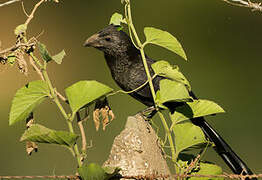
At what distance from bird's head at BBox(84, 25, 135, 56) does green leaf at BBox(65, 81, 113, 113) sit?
2.81 feet

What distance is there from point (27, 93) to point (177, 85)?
0.42m

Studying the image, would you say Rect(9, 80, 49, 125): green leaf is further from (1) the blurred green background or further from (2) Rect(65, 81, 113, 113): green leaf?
(1) the blurred green background

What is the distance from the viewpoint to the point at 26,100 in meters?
1.36

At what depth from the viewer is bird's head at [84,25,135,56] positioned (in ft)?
7.24

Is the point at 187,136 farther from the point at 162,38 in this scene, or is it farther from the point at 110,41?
the point at 110,41

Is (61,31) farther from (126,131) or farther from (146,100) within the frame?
(126,131)

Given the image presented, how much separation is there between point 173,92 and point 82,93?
0.91 ft

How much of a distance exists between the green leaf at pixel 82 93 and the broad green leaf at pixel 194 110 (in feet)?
0.96

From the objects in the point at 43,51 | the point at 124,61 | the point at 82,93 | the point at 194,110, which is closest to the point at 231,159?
the point at 194,110

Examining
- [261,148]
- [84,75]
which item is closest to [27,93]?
[261,148]

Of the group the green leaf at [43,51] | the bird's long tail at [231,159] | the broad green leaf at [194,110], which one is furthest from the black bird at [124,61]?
the green leaf at [43,51]

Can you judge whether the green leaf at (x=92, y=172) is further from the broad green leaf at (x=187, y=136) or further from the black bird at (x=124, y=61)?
the black bird at (x=124, y=61)

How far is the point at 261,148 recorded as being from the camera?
5.33 m

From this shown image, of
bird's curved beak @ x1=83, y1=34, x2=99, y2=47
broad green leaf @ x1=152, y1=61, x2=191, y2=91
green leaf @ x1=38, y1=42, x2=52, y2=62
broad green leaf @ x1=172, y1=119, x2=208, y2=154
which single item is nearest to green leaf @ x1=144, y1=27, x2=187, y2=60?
broad green leaf @ x1=152, y1=61, x2=191, y2=91
